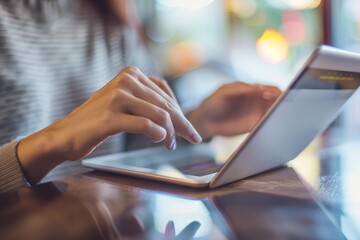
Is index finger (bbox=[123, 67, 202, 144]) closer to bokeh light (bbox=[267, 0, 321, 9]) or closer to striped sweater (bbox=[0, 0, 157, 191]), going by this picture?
striped sweater (bbox=[0, 0, 157, 191])

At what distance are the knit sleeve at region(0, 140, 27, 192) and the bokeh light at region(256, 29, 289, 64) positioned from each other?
2478 millimetres

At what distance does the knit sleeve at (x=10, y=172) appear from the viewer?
1.70 ft

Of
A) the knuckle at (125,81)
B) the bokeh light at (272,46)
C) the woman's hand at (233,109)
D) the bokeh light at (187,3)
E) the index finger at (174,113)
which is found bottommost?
the bokeh light at (272,46)

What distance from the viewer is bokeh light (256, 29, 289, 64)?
2.84 m

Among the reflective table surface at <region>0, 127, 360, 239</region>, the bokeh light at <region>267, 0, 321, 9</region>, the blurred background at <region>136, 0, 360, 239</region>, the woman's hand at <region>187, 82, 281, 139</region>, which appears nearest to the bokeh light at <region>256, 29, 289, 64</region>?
the blurred background at <region>136, 0, 360, 239</region>

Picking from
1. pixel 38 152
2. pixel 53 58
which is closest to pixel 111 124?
pixel 38 152

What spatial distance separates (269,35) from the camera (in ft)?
9.66

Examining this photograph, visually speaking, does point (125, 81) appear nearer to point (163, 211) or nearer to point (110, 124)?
point (110, 124)

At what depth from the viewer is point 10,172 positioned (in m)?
0.53

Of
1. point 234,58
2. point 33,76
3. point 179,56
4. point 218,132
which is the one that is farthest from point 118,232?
point 234,58

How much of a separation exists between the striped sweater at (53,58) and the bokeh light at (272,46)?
72.7 inches

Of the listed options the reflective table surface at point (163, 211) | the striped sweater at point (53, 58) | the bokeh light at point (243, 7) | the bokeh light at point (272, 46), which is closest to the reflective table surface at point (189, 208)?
the reflective table surface at point (163, 211)

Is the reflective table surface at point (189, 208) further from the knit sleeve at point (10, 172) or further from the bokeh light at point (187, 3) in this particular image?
the bokeh light at point (187, 3)

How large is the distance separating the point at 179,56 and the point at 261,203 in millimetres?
2614
